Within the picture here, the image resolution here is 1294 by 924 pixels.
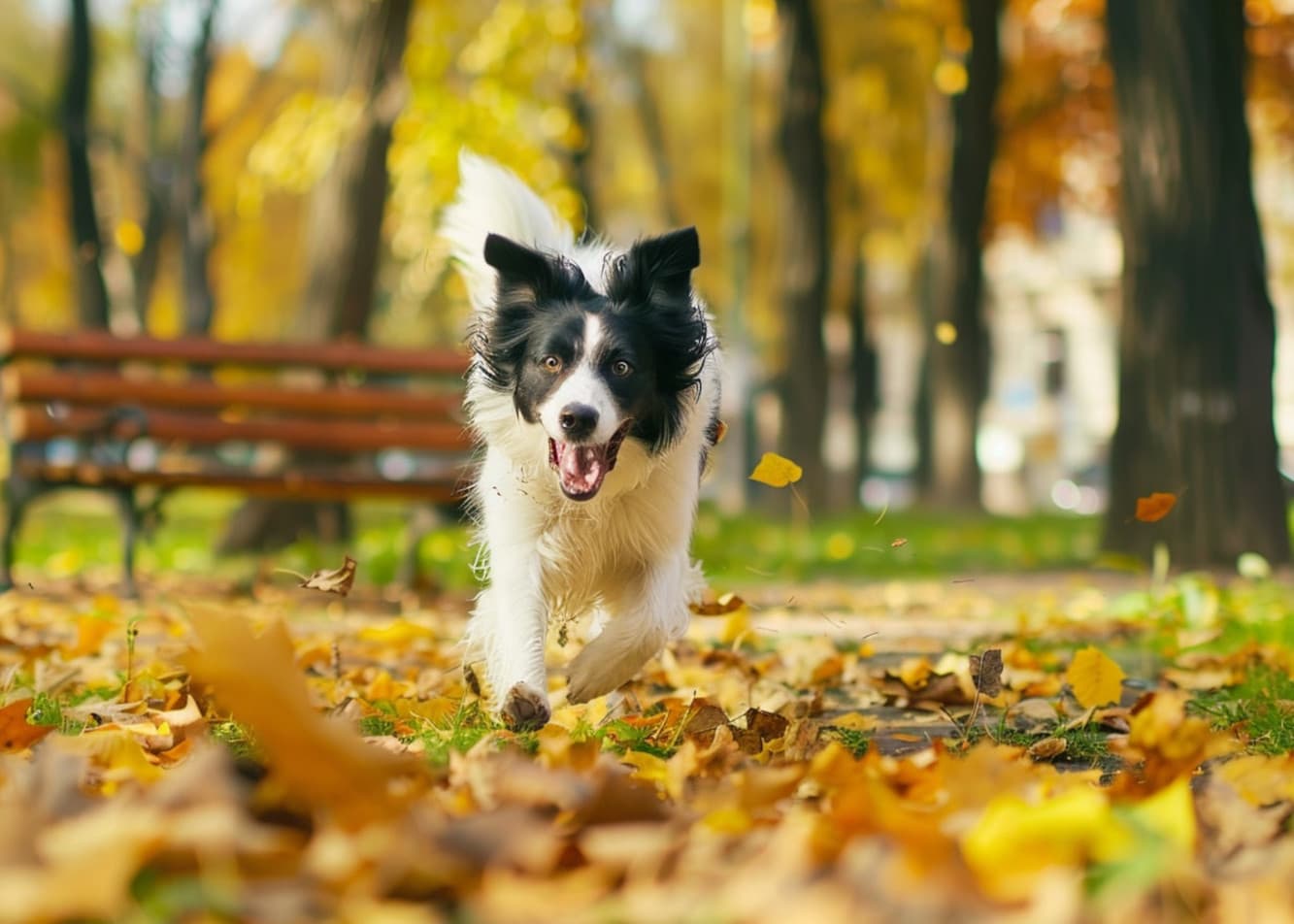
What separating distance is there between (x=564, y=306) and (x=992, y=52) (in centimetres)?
1593

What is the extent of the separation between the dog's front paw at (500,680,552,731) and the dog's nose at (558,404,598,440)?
0.74 m

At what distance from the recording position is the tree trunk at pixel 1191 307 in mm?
8734

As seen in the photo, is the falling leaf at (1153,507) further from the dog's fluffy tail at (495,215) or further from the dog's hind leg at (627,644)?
the dog's fluffy tail at (495,215)

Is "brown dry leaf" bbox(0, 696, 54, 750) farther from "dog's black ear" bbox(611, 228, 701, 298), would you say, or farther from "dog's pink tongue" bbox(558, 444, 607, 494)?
"dog's black ear" bbox(611, 228, 701, 298)

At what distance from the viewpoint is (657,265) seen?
15.6 feet

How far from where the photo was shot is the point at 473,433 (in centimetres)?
530

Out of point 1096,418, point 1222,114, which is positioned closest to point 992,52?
point 1222,114

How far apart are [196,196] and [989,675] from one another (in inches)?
726

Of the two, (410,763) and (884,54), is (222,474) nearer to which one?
(410,763)

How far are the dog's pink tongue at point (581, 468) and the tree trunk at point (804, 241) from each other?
12955 millimetres

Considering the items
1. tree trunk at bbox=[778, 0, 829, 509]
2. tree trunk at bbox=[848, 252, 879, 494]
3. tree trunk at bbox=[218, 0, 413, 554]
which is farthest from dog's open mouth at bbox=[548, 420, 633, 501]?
tree trunk at bbox=[848, 252, 879, 494]

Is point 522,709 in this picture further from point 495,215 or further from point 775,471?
point 495,215

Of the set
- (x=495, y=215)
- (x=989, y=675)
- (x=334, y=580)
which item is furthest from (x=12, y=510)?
(x=989, y=675)

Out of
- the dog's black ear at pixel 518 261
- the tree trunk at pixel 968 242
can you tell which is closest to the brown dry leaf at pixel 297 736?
the dog's black ear at pixel 518 261
